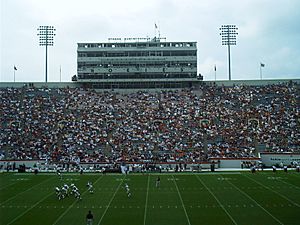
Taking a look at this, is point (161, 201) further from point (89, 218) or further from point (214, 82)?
point (214, 82)

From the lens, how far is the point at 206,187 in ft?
86.5

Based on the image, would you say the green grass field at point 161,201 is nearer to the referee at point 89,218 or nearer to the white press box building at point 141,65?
the referee at point 89,218

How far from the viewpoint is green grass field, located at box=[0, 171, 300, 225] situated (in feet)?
58.3

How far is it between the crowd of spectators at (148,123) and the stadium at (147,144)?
4.6 inches

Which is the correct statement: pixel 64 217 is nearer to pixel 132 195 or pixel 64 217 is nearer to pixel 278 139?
pixel 132 195

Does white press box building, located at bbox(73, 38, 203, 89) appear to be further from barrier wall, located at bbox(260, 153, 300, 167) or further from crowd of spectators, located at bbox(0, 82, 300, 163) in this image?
barrier wall, located at bbox(260, 153, 300, 167)

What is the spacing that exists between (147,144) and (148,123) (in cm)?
381

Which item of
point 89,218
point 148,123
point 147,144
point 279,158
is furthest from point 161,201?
point 148,123

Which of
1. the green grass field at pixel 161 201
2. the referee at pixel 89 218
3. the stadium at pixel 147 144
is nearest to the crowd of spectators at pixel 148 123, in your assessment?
the stadium at pixel 147 144

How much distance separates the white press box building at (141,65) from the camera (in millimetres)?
53812

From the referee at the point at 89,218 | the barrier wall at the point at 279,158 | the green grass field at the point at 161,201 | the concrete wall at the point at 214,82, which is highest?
the concrete wall at the point at 214,82

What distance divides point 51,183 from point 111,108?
67.8ft

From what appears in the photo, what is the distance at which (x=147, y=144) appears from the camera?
42.0 metres

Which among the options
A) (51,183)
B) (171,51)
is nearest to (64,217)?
(51,183)
